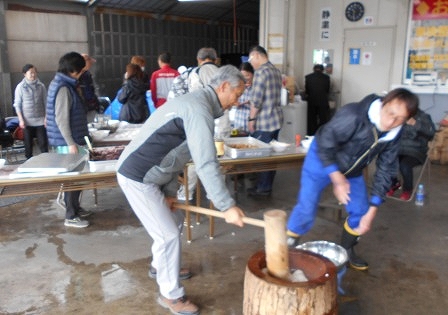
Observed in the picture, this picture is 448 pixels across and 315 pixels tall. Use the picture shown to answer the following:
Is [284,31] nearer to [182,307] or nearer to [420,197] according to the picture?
[420,197]

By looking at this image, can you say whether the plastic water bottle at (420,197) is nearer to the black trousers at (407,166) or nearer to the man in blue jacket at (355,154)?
the black trousers at (407,166)

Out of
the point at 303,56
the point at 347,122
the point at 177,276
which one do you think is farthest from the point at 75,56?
the point at 303,56

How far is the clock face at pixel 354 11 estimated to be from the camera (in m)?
7.72

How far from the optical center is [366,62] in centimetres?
784

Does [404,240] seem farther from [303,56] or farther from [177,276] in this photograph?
[303,56]

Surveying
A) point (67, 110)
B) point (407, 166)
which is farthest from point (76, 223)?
point (407, 166)

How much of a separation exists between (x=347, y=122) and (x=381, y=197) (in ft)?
2.04

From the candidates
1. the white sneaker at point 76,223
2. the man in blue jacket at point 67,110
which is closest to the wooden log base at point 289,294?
the man in blue jacket at point 67,110

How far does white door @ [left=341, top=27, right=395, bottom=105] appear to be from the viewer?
7590 millimetres

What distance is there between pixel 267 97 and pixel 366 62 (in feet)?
13.4

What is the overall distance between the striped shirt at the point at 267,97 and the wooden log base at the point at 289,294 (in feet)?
9.11

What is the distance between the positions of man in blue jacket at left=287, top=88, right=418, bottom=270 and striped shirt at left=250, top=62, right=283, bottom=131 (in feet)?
6.20

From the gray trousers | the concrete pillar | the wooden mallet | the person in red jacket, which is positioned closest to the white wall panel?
the person in red jacket

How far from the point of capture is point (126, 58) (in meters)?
9.90
